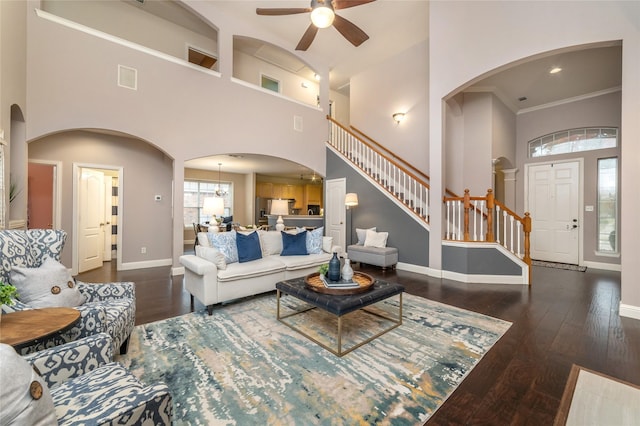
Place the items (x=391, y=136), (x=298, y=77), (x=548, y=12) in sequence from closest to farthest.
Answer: (x=548, y=12) < (x=391, y=136) < (x=298, y=77)

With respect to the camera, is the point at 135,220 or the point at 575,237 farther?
the point at 575,237

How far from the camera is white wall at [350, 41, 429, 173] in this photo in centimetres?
623

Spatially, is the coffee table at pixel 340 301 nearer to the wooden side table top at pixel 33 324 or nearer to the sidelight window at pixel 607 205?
the wooden side table top at pixel 33 324

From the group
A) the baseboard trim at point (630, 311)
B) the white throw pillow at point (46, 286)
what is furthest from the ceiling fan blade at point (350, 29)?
the baseboard trim at point (630, 311)

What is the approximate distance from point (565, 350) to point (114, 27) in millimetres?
8102

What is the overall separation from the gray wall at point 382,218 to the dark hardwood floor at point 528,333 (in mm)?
481

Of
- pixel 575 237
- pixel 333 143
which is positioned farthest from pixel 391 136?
pixel 575 237

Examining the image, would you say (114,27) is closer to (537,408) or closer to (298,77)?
(298,77)

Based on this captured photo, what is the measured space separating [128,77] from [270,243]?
354cm

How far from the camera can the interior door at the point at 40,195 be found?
4.25 m

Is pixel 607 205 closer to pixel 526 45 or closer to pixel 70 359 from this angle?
pixel 526 45

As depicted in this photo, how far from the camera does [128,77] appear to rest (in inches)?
172

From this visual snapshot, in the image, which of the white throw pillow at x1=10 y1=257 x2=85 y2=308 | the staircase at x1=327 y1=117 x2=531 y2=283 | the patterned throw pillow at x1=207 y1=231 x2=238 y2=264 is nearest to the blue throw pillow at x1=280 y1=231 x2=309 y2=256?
the patterned throw pillow at x1=207 y1=231 x2=238 y2=264

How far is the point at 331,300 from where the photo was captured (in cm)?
231
